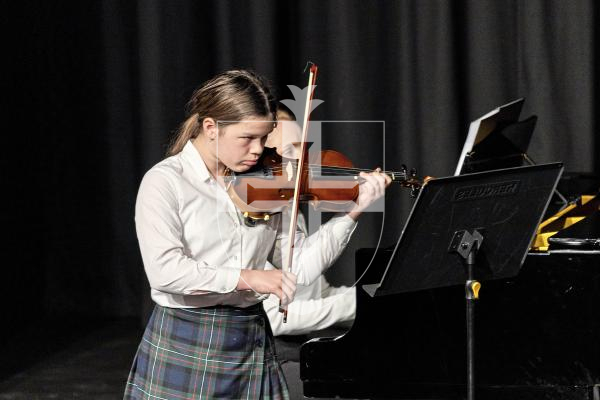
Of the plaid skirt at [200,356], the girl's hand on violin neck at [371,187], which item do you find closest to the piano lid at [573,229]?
the girl's hand on violin neck at [371,187]

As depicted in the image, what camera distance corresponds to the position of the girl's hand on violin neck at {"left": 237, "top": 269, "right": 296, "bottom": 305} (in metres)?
1.68

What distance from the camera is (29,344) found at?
13.3 ft

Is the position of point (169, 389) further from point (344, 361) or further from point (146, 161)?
point (146, 161)

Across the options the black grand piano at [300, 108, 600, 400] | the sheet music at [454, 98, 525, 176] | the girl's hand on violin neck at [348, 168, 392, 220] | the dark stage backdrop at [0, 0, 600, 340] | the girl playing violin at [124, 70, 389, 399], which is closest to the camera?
the girl playing violin at [124, 70, 389, 399]

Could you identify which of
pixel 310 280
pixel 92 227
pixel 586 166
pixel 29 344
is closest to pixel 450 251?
pixel 310 280

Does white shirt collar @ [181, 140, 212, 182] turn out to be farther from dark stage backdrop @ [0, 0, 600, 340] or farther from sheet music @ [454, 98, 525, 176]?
dark stage backdrop @ [0, 0, 600, 340]

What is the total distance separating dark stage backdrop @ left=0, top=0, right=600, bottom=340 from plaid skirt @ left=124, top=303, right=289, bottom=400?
2293mm

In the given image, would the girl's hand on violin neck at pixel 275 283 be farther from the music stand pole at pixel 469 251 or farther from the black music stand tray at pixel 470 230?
the music stand pole at pixel 469 251

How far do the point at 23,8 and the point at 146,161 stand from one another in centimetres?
102

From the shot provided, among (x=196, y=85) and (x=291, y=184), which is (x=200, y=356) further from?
(x=196, y=85)

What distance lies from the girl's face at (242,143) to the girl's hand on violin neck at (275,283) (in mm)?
272

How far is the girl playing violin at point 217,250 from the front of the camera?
72.4 inches

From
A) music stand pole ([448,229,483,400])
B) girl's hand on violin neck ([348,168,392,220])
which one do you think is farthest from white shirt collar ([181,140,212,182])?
music stand pole ([448,229,483,400])

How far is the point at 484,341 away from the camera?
227 centimetres
